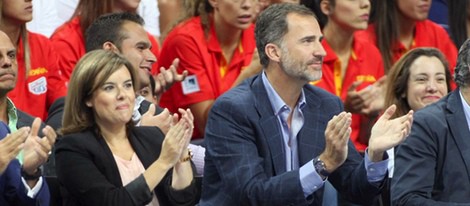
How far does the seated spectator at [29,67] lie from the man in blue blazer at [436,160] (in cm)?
205

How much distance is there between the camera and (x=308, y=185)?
4684 millimetres

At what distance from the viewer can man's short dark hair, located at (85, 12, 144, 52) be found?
6.15 m

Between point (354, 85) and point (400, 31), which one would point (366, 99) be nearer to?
point (354, 85)

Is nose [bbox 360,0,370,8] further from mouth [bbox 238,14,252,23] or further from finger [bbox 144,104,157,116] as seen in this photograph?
finger [bbox 144,104,157,116]

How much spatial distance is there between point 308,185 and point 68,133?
1.06 metres

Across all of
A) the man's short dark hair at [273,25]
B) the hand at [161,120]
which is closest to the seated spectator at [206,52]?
the hand at [161,120]

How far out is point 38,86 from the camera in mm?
6125

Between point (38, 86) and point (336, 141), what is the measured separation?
2044 mm

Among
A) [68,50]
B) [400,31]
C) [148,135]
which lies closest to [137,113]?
[148,135]

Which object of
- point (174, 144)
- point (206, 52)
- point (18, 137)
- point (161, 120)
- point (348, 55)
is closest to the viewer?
point (18, 137)

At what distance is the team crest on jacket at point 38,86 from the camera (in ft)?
20.1

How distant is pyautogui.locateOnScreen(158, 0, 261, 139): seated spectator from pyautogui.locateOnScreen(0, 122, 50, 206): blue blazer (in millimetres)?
1868

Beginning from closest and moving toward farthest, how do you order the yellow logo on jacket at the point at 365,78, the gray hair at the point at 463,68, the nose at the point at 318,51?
the gray hair at the point at 463,68
the nose at the point at 318,51
the yellow logo on jacket at the point at 365,78

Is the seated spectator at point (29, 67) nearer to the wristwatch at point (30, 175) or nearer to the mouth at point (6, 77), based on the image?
the mouth at point (6, 77)
